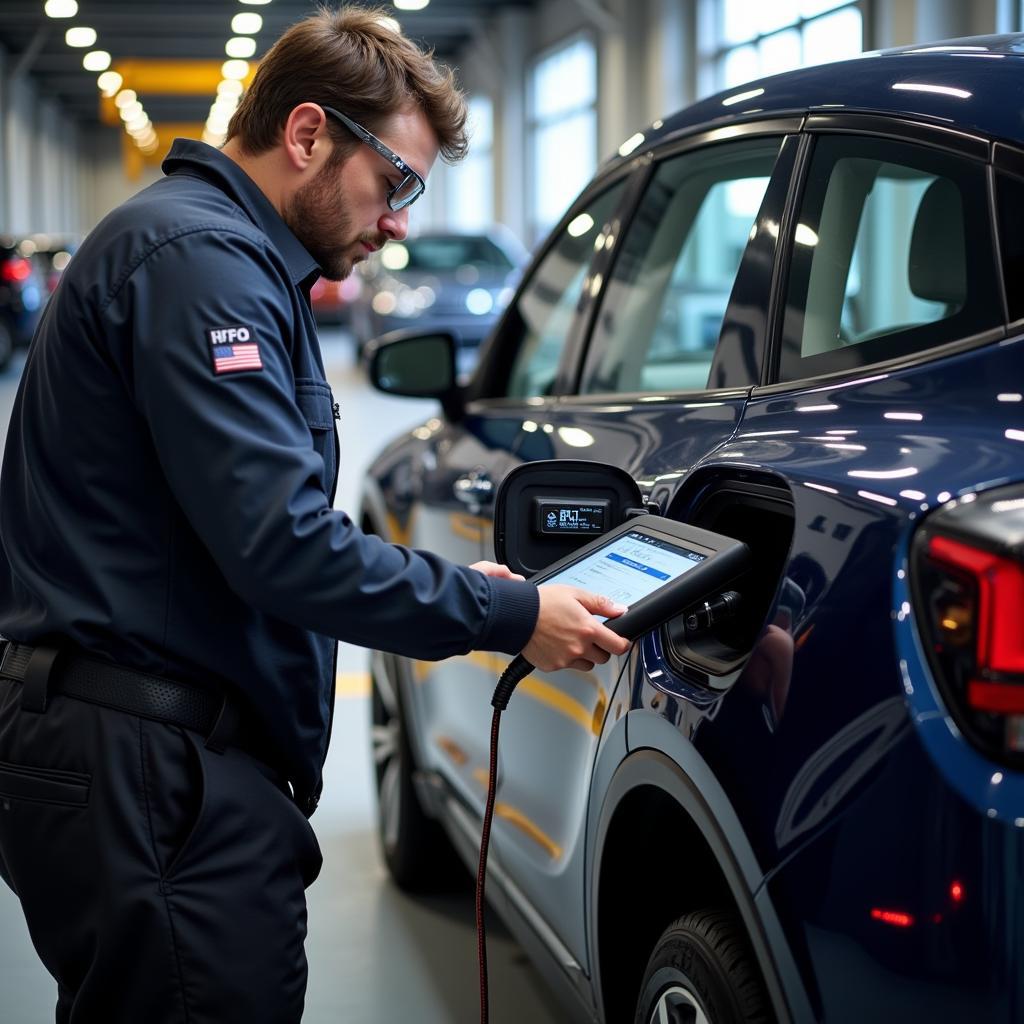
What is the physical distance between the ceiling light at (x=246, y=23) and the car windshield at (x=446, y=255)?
30.5 ft

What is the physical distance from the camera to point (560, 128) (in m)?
22.5

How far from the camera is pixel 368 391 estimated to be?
15.0 m

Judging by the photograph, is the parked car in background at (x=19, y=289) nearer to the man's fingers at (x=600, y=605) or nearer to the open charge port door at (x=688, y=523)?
the open charge port door at (x=688, y=523)

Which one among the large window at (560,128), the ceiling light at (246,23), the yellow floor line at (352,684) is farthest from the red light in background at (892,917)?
the ceiling light at (246,23)

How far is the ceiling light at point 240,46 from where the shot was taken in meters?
27.6

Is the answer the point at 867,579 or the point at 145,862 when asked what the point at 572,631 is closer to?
the point at 867,579

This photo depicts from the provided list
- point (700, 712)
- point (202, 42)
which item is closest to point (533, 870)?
point (700, 712)

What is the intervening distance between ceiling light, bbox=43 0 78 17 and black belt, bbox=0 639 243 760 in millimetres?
22642

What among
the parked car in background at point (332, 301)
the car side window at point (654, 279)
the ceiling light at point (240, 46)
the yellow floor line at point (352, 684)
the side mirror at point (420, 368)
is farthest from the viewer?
the ceiling light at point (240, 46)

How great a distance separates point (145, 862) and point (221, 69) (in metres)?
30.7

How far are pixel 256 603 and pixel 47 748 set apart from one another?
0.36m

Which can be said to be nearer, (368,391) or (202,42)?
(368,391)

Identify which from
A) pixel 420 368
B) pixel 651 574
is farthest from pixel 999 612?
pixel 420 368

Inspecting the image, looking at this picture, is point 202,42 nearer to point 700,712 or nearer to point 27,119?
point 27,119
